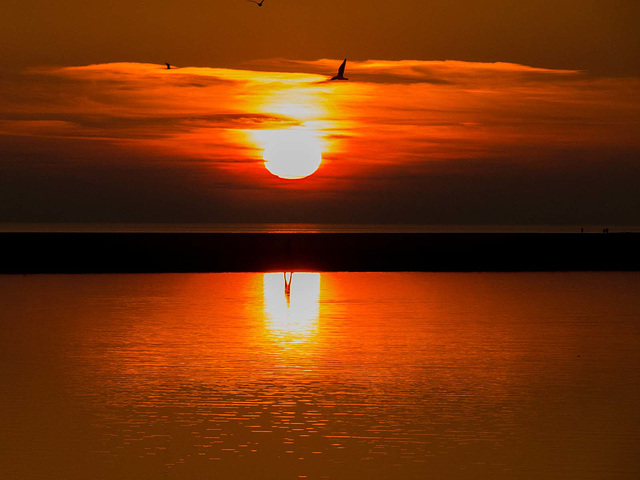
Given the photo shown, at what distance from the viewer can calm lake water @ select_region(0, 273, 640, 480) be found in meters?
13.5

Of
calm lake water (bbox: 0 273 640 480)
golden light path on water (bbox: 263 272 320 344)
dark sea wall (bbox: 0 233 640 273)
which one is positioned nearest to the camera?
Result: calm lake water (bbox: 0 273 640 480)

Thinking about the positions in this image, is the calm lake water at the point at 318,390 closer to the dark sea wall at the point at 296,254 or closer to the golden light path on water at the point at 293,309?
the golden light path on water at the point at 293,309

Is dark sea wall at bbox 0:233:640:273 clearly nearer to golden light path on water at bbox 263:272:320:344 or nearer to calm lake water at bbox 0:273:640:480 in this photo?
golden light path on water at bbox 263:272:320:344

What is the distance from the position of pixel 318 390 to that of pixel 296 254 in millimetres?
49400

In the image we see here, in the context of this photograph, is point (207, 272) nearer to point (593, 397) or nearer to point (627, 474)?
point (593, 397)

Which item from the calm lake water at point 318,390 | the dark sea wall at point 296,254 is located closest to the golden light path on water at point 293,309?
the calm lake water at point 318,390

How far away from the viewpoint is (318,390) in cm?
1841

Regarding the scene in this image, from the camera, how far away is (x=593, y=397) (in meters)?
17.9

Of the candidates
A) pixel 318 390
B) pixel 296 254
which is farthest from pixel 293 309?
pixel 296 254

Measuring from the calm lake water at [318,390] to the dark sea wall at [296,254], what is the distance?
79.0 ft

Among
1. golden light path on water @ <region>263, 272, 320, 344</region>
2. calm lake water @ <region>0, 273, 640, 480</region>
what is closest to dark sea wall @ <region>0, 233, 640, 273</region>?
golden light path on water @ <region>263, 272, 320, 344</region>

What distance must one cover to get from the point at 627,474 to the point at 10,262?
4932 cm

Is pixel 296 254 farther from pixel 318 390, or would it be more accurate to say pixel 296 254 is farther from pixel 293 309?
pixel 318 390

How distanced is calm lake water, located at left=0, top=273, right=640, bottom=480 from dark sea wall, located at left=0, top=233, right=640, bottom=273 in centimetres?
2408
